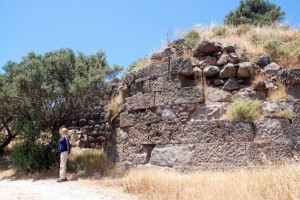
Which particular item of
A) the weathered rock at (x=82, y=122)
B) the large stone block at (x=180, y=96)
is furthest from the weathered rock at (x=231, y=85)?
the weathered rock at (x=82, y=122)

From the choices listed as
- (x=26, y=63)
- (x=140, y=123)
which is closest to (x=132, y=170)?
(x=140, y=123)

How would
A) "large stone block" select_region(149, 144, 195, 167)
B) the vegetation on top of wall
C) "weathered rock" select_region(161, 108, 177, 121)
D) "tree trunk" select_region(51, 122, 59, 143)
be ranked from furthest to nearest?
"tree trunk" select_region(51, 122, 59, 143) < the vegetation on top of wall < "weathered rock" select_region(161, 108, 177, 121) < "large stone block" select_region(149, 144, 195, 167)

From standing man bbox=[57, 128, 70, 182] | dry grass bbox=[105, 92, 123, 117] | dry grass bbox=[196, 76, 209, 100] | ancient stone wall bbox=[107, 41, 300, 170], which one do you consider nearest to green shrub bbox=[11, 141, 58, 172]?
standing man bbox=[57, 128, 70, 182]

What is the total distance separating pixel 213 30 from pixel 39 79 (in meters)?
5.52

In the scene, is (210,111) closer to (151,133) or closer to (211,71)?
(211,71)

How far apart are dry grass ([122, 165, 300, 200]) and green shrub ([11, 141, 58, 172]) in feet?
12.0

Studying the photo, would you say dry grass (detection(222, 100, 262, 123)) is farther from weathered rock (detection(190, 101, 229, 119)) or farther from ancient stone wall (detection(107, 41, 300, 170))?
weathered rock (detection(190, 101, 229, 119))

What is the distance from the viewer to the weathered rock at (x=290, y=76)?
8.54 meters

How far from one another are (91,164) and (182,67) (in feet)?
13.1

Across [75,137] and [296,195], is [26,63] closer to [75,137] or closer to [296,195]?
[75,137]

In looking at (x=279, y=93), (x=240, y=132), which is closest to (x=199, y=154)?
(x=240, y=132)

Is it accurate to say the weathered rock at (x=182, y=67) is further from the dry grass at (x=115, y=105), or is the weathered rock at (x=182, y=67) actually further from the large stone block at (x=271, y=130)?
the dry grass at (x=115, y=105)

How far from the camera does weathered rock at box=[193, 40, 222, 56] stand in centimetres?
963

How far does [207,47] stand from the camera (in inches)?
380
